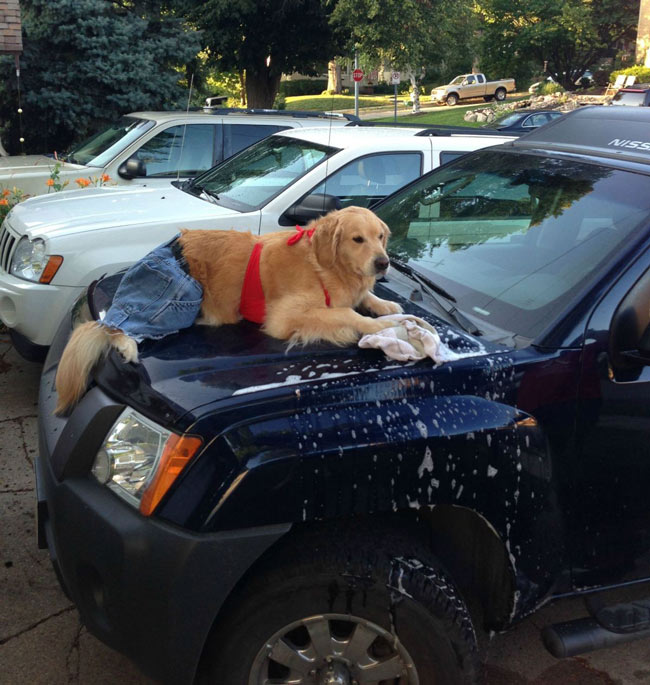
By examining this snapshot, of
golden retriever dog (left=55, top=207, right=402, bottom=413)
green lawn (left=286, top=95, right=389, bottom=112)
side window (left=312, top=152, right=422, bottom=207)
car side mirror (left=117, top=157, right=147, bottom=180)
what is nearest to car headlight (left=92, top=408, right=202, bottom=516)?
golden retriever dog (left=55, top=207, right=402, bottom=413)

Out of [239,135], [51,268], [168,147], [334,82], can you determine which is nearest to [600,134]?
[51,268]

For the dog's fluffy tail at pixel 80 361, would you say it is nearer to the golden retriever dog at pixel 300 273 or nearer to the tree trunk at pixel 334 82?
the golden retriever dog at pixel 300 273

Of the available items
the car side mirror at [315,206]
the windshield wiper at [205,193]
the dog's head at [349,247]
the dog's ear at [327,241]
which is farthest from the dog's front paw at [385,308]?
the windshield wiper at [205,193]

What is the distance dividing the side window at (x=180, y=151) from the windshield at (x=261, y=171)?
5.53 ft

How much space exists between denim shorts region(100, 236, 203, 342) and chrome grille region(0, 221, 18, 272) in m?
2.58

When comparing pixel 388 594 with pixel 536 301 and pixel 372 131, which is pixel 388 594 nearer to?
pixel 536 301

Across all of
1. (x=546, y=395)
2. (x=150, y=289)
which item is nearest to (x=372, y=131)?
(x=150, y=289)

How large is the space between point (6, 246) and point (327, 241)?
3249 mm

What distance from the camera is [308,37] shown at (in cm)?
1734

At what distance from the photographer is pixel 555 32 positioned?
43.1 meters

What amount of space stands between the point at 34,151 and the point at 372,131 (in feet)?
34.9

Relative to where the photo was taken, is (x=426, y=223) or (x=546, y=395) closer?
(x=546, y=395)

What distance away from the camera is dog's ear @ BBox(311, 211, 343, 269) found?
2.96 meters

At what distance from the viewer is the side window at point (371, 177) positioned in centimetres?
564
